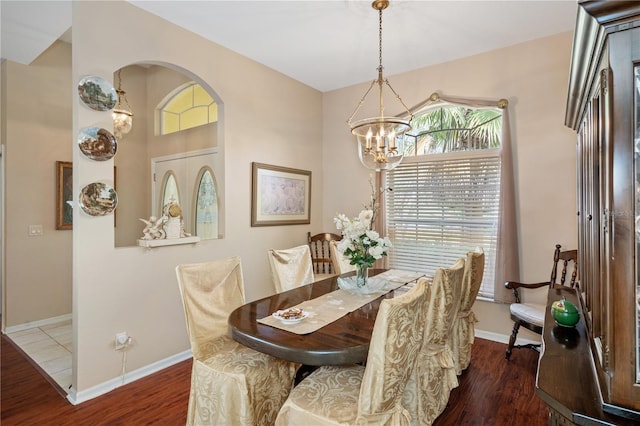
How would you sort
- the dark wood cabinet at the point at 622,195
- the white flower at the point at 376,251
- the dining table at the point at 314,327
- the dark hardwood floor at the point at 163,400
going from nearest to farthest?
the dark wood cabinet at the point at 622,195, the dining table at the point at 314,327, the dark hardwood floor at the point at 163,400, the white flower at the point at 376,251

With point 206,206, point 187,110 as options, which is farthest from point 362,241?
point 187,110

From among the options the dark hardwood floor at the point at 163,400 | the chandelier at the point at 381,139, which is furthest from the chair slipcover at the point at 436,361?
the chandelier at the point at 381,139

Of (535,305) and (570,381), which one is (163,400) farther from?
(535,305)

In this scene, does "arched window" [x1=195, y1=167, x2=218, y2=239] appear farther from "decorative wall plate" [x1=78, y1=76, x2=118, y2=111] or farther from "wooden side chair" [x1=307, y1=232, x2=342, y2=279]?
"decorative wall plate" [x1=78, y1=76, x2=118, y2=111]

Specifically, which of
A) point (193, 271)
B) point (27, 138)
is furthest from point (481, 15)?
point (27, 138)

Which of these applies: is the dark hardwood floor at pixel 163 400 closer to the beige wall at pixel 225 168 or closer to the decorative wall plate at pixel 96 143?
the beige wall at pixel 225 168

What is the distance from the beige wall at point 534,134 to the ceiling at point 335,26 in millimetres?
169

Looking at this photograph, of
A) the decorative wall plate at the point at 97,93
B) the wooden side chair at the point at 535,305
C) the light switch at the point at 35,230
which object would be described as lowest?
the wooden side chair at the point at 535,305

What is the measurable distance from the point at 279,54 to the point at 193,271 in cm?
258

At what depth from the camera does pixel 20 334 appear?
11.8 feet

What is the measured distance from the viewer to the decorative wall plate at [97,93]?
238 cm

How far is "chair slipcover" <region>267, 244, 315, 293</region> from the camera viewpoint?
2.82 metres

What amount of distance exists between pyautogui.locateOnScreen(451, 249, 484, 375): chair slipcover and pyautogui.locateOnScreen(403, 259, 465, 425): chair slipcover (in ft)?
1.33

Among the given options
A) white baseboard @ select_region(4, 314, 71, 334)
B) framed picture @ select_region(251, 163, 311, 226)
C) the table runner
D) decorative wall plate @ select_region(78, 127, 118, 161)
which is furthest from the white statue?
white baseboard @ select_region(4, 314, 71, 334)
